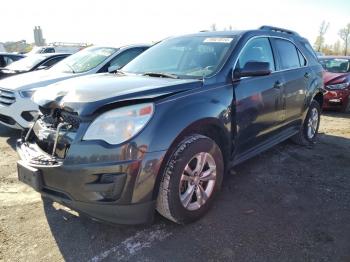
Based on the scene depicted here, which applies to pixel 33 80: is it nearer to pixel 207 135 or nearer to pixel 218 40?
pixel 218 40

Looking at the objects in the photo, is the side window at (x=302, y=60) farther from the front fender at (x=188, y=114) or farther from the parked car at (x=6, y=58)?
the parked car at (x=6, y=58)

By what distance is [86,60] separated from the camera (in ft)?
22.6

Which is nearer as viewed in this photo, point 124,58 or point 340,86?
point 124,58

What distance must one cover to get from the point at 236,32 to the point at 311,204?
2.07m

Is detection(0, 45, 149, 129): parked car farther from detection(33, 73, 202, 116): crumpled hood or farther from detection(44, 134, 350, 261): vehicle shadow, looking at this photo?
detection(44, 134, 350, 261): vehicle shadow

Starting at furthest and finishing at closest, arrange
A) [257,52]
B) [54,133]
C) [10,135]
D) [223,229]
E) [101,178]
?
1. [10,135]
2. [257,52]
3. [223,229]
4. [54,133]
5. [101,178]

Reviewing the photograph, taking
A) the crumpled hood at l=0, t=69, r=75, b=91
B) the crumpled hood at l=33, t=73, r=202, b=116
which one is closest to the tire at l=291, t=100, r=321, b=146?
the crumpled hood at l=33, t=73, r=202, b=116

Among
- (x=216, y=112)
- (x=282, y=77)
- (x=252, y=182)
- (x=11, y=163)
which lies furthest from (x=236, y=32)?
(x=11, y=163)

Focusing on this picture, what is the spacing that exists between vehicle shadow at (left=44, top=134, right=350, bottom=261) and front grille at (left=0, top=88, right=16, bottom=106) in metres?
2.76

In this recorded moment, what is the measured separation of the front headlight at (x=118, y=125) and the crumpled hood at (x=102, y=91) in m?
0.10

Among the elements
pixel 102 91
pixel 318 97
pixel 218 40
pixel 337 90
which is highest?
pixel 218 40

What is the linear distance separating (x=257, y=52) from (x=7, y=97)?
4080 mm

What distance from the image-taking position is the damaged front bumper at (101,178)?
2.55m

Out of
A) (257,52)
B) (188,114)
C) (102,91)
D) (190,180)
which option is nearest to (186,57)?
(257,52)
